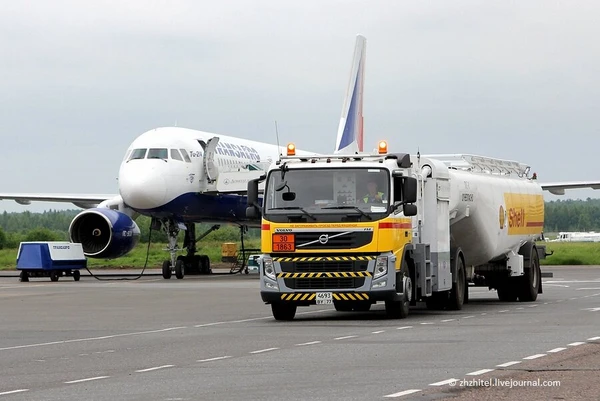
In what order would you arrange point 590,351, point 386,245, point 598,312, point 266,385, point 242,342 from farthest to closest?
point 598,312
point 386,245
point 242,342
point 590,351
point 266,385

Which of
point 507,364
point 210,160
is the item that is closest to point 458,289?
point 507,364

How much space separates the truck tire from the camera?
2209 cm

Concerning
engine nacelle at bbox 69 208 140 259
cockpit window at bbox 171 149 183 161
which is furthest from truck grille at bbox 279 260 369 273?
engine nacelle at bbox 69 208 140 259

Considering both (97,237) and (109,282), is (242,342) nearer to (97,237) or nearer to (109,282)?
(109,282)

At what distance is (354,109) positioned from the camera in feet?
168

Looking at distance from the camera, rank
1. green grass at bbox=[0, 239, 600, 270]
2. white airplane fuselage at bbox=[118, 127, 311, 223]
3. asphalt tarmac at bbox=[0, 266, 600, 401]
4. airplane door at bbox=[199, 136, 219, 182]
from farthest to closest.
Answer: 1. green grass at bbox=[0, 239, 600, 270]
2. airplane door at bbox=[199, 136, 219, 182]
3. white airplane fuselage at bbox=[118, 127, 311, 223]
4. asphalt tarmac at bbox=[0, 266, 600, 401]

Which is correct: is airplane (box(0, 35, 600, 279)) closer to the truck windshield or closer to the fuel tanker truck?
the fuel tanker truck

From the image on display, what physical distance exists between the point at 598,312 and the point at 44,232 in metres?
56.4

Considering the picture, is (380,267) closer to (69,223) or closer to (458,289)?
(458,289)

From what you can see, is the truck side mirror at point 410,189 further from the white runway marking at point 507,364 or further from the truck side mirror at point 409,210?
the white runway marking at point 507,364

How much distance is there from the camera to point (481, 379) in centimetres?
1244

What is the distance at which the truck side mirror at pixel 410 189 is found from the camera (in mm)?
21672

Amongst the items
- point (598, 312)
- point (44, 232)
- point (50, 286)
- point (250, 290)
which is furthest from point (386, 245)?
point (44, 232)

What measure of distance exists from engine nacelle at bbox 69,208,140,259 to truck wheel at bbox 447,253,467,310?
19702 millimetres
